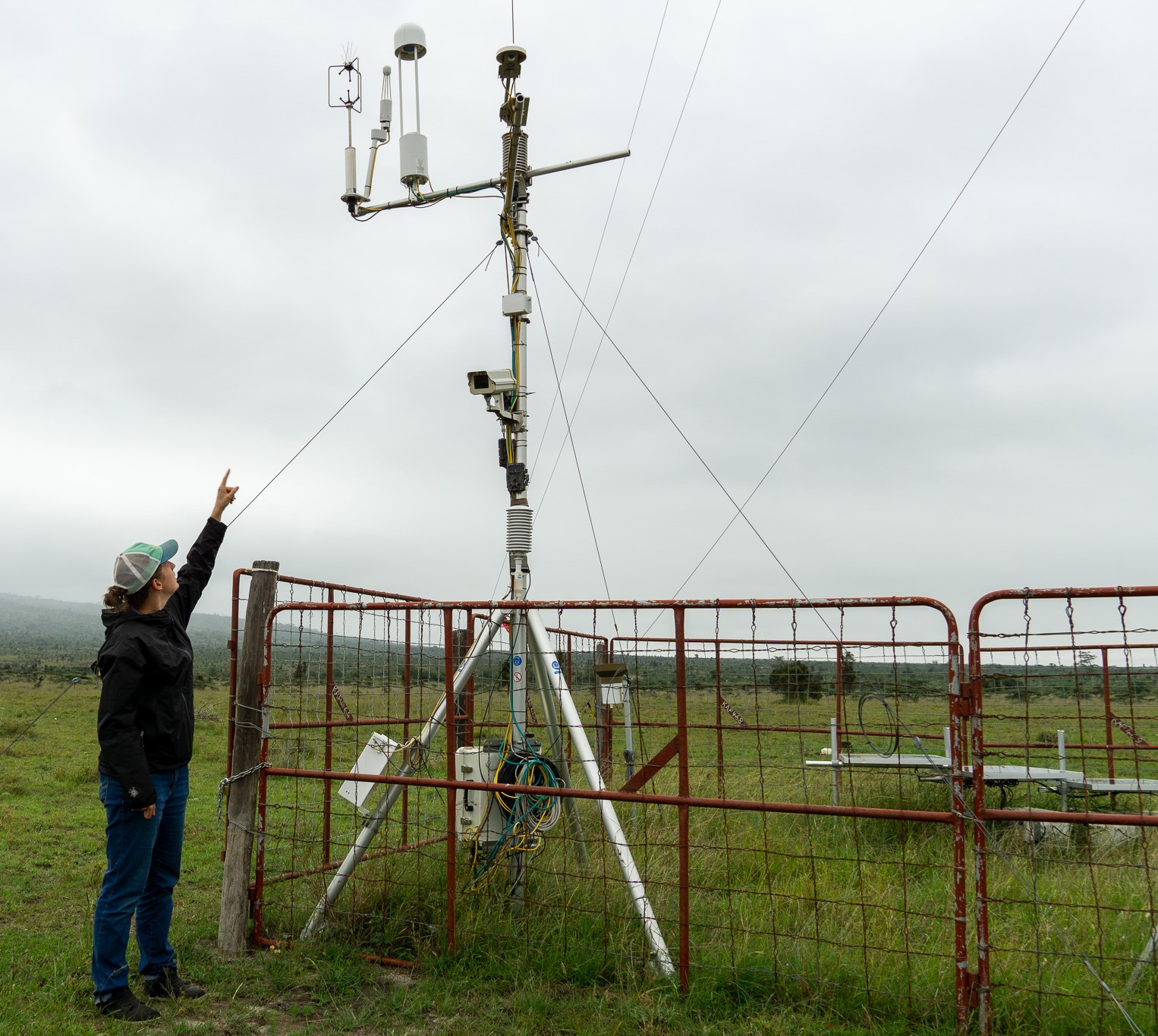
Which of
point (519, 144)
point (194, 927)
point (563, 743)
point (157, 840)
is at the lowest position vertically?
point (194, 927)

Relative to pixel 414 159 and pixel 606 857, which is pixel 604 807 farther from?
pixel 414 159

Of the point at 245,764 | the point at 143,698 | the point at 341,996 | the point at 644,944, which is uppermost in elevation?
the point at 143,698

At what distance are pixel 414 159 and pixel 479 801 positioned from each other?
4.42 metres

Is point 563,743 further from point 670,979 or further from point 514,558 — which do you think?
point 670,979

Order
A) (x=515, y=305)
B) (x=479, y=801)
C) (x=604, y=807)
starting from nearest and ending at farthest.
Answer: (x=604, y=807), (x=479, y=801), (x=515, y=305)

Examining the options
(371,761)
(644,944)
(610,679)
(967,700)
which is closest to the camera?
(967,700)

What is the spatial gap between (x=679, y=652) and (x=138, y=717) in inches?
108

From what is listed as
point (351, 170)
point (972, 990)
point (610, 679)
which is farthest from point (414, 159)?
point (972, 990)

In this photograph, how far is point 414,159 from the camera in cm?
649

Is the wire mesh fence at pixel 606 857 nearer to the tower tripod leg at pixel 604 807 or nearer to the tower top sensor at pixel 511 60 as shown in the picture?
the tower tripod leg at pixel 604 807

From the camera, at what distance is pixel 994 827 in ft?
26.2

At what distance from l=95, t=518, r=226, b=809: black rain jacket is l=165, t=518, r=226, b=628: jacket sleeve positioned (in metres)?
0.18

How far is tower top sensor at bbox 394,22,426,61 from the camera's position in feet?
21.4

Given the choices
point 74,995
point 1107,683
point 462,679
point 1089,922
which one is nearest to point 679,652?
point 462,679
